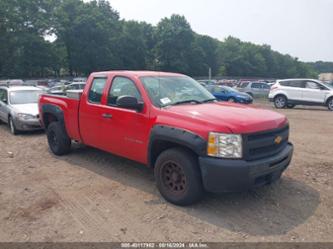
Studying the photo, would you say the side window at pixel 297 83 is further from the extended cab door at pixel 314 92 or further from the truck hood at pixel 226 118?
the truck hood at pixel 226 118

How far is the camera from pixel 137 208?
432 centimetres

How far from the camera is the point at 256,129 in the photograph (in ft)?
13.1

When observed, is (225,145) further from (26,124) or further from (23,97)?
(23,97)

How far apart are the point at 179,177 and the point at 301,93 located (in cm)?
1519

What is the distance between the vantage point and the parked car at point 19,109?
9461 mm

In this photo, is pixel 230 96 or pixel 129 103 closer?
pixel 129 103

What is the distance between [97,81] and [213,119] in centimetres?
267

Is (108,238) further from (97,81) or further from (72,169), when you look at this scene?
(97,81)

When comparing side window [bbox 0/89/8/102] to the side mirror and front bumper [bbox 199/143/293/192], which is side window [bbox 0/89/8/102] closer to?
the side mirror

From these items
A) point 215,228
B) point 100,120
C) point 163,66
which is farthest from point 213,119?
point 163,66

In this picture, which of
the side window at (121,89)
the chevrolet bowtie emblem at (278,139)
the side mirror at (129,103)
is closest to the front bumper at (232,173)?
the chevrolet bowtie emblem at (278,139)

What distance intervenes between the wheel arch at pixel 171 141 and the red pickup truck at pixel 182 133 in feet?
0.04

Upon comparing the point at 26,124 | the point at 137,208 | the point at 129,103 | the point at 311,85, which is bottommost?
the point at 137,208

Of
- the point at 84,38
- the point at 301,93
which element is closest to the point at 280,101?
the point at 301,93
